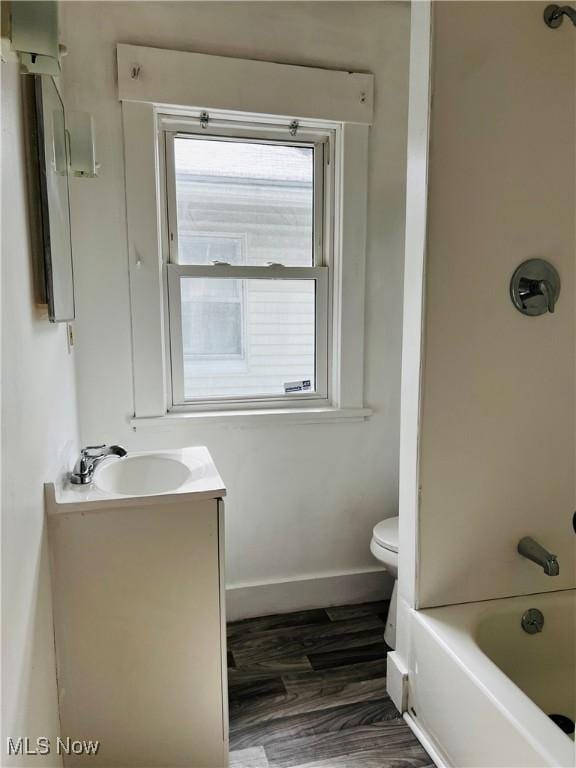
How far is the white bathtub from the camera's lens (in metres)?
1.24

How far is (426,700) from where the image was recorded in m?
1.63

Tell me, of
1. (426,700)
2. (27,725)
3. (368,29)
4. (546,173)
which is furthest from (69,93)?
(426,700)

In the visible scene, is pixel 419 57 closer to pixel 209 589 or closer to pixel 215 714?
pixel 209 589

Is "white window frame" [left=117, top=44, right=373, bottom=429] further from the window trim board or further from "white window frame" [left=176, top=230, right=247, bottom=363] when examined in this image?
"white window frame" [left=176, top=230, right=247, bottom=363]

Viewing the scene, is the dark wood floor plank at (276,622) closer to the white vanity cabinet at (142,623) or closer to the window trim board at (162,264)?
the white vanity cabinet at (142,623)

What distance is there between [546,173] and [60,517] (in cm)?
170

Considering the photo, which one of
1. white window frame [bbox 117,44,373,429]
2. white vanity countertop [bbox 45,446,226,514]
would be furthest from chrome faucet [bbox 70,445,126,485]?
white window frame [bbox 117,44,373,429]

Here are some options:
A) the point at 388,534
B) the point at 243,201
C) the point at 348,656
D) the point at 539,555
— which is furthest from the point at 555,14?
the point at 348,656

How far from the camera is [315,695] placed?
1868mm

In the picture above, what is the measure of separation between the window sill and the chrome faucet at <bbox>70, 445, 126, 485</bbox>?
493 millimetres

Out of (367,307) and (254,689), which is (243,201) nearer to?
(367,307)

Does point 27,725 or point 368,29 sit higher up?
point 368,29

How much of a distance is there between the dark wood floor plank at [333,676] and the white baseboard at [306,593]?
41 centimetres

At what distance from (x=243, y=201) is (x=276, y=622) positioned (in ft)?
5.84
